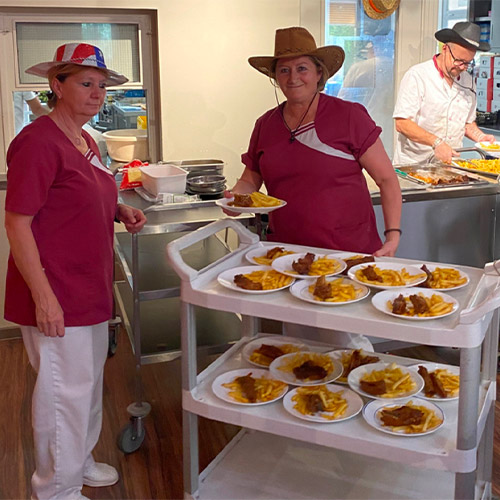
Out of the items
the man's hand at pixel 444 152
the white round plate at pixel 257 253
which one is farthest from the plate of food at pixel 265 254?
the man's hand at pixel 444 152

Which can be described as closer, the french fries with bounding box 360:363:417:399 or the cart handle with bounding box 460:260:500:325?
the cart handle with bounding box 460:260:500:325

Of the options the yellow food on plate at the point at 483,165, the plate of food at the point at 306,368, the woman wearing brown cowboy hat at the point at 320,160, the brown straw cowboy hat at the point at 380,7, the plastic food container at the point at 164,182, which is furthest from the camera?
the brown straw cowboy hat at the point at 380,7

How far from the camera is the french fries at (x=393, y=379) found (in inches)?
73.4

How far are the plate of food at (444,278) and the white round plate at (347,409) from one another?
0.33 m

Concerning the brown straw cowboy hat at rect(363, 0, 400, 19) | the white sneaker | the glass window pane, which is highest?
the brown straw cowboy hat at rect(363, 0, 400, 19)

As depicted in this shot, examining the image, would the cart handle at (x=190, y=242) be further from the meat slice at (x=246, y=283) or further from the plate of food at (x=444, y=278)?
→ the plate of food at (x=444, y=278)

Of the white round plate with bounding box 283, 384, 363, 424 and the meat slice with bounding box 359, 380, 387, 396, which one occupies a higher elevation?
the meat slice with bounding box 359, 380, 387, 396

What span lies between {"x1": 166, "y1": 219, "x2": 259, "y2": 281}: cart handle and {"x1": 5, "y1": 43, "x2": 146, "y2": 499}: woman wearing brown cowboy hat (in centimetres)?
39

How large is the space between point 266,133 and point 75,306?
0.86m

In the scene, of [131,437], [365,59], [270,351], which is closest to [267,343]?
[270,351]

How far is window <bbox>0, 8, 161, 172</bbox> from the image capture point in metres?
3.84

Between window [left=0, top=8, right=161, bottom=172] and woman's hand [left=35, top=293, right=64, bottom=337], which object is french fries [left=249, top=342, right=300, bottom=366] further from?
window [left=0, top=8, right=161, bottom=172]

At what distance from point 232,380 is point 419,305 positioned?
0.62 metres

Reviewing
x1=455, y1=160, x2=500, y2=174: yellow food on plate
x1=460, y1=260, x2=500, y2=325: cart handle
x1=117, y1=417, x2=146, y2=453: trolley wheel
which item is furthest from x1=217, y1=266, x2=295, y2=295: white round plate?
x1=455, y1=160, x2=500, y2=174: yellow food on plate
